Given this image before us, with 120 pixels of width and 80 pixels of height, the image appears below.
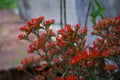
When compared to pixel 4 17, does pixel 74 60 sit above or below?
below

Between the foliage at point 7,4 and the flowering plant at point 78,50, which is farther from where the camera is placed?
the foliage at point 7,4

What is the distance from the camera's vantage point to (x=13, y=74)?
3854mm

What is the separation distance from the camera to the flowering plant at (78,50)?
72.8 inches

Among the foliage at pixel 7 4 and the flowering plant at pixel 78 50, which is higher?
the foliage at pixel 7 4

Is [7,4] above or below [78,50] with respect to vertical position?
above

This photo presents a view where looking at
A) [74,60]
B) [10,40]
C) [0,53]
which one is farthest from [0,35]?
[74,60]

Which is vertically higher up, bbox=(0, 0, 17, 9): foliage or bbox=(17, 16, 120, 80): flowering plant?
bbox=(0, 0, 17, 9): foliage

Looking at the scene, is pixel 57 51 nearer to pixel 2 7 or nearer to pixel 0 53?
pixel 0 53

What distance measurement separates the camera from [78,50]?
6.48 feet

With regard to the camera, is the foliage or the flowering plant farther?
the foliage

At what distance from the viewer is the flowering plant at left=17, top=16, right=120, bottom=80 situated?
1850 millimetres

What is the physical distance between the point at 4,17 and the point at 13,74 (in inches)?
122

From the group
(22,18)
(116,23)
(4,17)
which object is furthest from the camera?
(4,17)

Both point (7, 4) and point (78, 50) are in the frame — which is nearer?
point (78, 50)
